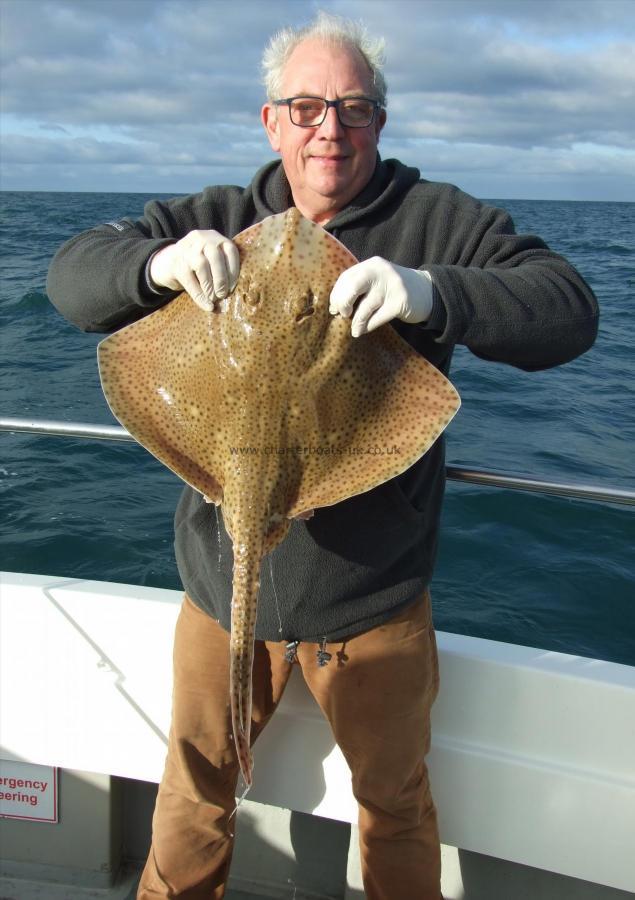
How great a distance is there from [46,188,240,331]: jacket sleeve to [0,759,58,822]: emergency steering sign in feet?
6.90

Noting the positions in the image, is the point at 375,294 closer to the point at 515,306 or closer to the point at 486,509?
the point at 515,306

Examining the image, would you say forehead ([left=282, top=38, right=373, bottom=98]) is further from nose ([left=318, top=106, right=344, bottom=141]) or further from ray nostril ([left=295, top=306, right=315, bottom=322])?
ray nostril ([left=295, top=306, right=315, bottom=322])

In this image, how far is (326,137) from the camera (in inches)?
95.3

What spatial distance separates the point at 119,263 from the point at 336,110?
851 mm

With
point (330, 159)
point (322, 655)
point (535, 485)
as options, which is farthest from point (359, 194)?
point (322, 655)

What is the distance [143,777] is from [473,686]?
1.48 meters

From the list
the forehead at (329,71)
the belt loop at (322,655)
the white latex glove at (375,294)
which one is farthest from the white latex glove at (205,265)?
the belt loop at (322,655)

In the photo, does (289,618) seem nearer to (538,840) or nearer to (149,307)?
(149,307)

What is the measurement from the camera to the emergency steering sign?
3.41m

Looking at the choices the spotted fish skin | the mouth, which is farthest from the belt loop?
the mouth

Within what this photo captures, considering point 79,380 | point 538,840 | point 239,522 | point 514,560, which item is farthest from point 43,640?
point 79,380

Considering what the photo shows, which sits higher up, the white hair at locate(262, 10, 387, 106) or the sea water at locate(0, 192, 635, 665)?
the white hair at locate(262, 10, 387, 106)

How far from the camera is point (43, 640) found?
10.7 feet

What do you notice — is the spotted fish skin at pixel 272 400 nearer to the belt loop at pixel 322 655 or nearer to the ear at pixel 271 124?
the belt loop at pixel 322 655
